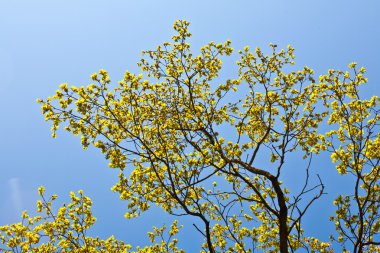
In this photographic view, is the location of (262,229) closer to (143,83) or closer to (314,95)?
(314,95)

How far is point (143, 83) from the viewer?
527 inches

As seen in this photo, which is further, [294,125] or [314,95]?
[294,125]

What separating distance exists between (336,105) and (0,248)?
14.5 meters

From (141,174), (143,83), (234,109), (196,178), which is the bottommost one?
(196,178)

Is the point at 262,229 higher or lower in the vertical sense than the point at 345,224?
higher

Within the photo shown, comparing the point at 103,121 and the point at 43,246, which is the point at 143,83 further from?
the point at 43,246

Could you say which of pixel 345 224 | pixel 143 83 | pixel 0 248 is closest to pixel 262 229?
pixel 345 224

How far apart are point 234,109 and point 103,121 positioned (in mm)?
6302

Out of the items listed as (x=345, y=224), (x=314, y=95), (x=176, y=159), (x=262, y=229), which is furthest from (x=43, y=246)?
(x=314, y=95)

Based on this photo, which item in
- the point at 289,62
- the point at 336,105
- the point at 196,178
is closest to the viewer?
the point at 196,178

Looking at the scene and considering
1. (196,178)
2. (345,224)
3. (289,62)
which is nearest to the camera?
(196,178)

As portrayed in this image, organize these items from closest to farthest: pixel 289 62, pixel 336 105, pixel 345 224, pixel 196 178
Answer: pixel 196 178 → pixel 345 224 → pixel 336 105 → pixel 289 62

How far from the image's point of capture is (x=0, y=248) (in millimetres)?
14883

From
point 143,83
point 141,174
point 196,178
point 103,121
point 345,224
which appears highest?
point 143,83
